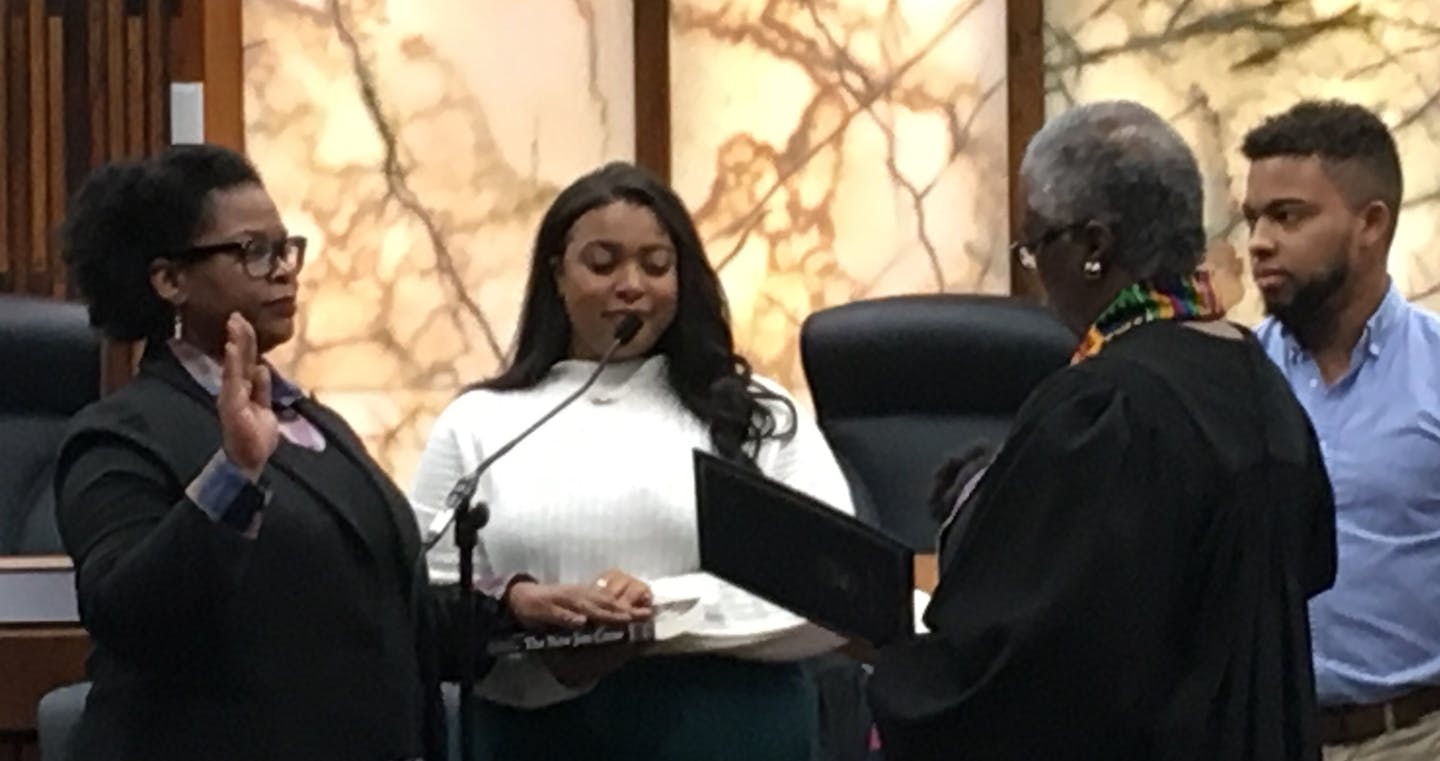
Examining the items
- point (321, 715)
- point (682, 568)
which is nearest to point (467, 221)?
point (682, 568)

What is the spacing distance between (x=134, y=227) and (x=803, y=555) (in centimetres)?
71

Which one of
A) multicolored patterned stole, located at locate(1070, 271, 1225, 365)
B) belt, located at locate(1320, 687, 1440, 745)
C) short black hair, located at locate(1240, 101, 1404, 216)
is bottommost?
belt, located at locate(1320, 687, 1440, 745)

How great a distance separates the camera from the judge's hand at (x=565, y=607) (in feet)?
7.13

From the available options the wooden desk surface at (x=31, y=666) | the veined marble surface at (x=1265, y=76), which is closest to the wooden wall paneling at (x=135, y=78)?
the veined marble surface at (x=1265, y=76)

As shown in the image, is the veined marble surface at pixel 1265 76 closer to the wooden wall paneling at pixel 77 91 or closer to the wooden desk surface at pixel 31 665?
the wooden wall paneling at pixel 77 91

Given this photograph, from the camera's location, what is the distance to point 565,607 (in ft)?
7.16

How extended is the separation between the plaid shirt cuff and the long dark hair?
0.65m

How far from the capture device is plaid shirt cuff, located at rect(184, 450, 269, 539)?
179 centimetres

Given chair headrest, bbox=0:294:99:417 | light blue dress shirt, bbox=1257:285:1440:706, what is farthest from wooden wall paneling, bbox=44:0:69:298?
light blue dress shirt, bbox=1257:285:1440:706

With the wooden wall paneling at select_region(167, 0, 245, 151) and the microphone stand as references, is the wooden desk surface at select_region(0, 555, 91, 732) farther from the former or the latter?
the wooden wall paneling at select_region(167, 0, 245, 151)

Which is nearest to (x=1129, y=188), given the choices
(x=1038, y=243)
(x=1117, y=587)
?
(x=1038, y=243)

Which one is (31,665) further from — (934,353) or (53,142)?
(53,142)

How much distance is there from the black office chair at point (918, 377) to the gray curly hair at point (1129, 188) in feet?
6.58

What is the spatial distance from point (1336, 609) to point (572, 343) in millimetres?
911
